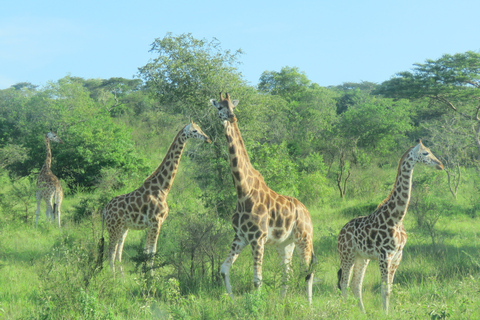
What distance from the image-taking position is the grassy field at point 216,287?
16.9 ft

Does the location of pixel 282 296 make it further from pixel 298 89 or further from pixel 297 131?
pixel 298 89

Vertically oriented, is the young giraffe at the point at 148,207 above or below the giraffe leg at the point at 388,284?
above

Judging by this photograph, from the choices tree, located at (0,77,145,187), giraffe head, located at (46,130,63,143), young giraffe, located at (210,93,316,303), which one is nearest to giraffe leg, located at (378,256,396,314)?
young giraffe, located at (210,93,316,303)

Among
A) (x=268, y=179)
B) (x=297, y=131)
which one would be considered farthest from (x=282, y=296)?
(x=297, y=131)

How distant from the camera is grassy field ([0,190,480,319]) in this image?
5.14m

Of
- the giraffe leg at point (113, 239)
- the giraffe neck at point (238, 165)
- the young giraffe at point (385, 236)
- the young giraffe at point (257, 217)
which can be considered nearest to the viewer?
the young giraffe at point (257, 217)

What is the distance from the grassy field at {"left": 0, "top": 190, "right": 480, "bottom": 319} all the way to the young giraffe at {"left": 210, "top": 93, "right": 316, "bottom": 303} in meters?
0.23

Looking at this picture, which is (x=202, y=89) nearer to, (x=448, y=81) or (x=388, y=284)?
(x=388, y=284)

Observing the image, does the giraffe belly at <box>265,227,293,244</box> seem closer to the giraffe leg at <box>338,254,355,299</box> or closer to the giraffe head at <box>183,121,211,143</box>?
the giraffe leg at <box>338,254,355,299</box>

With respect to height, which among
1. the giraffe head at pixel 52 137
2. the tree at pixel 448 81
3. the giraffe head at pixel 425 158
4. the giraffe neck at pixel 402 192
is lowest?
the giraffe neck at pixel 402 192

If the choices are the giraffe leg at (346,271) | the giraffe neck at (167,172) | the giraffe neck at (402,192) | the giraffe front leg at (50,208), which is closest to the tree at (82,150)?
the giraffe front leg at (50,208)

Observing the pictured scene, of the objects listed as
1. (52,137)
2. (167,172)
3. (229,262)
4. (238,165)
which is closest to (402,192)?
(238,165)

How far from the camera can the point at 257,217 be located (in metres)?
6.11

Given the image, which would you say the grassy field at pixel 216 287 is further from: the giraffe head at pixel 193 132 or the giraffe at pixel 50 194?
the giraffe head at pixel 193 132
